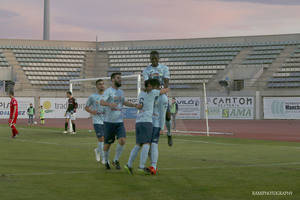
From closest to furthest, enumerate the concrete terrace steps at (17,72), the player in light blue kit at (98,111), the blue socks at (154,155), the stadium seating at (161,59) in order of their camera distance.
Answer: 1. the blue socks at (154,155)
2. the player in light blue kit at (98,111)
3. the stadium seating at (161,59)
4. the concrete terrace steps at (17,72)

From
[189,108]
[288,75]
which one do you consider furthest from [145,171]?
[288,75]

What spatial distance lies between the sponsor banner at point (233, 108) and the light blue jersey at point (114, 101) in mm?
34894

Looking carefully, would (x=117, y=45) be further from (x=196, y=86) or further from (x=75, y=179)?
(x=75, y=179)

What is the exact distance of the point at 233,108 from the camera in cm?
4522

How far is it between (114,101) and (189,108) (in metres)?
36.0

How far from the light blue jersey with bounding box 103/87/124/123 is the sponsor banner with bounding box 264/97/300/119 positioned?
34843 millimetres

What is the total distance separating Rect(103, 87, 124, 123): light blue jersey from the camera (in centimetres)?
1048

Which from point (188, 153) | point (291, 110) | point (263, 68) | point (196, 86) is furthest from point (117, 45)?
point (188, 153)

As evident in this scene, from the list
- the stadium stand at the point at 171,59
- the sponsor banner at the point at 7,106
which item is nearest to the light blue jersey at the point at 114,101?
the sponsor banner at the point at 7,106

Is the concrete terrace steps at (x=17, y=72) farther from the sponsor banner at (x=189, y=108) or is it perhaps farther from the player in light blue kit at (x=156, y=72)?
the player in light blue kit at (x=156, y=72)

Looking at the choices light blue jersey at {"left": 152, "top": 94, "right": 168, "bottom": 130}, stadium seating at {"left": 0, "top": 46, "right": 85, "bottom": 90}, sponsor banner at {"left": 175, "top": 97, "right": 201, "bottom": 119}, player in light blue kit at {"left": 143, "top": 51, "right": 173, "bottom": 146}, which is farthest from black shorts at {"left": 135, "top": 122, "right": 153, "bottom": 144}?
stadium seating at {"left": 0, "top": 46, "right": 85, "bottom": 90}

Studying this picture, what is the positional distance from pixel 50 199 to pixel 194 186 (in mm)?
2425

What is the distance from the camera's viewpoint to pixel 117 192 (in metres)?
7.59

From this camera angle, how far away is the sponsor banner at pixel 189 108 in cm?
4550
